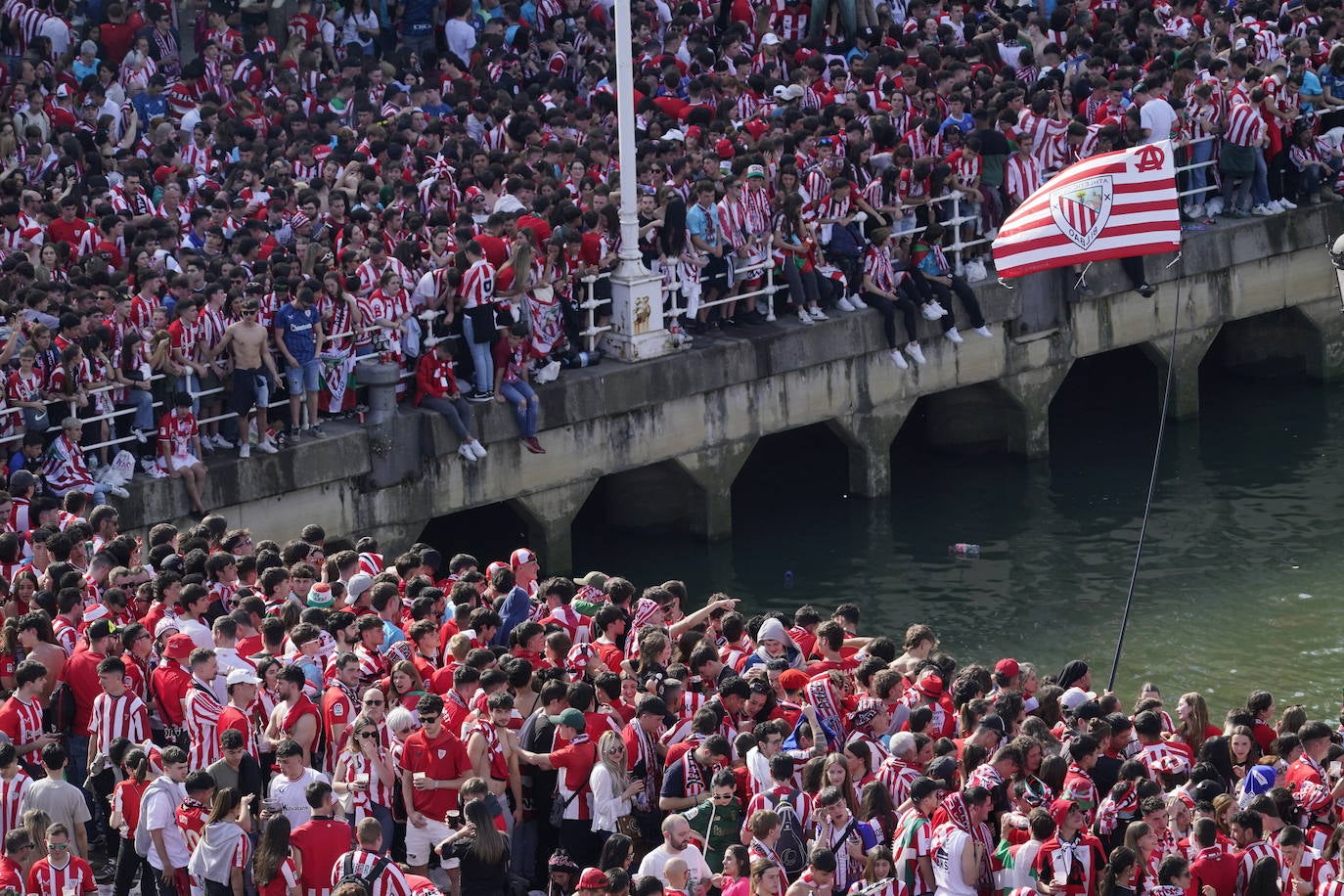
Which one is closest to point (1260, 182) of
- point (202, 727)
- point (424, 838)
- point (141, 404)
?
point (141, 404)

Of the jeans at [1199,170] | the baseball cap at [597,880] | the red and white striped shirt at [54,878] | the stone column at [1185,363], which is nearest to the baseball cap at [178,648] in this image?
the red and white striped shirt at [54,878]

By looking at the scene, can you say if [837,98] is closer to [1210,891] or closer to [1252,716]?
[1252,716]

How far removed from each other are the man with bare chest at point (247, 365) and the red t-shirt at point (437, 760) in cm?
718

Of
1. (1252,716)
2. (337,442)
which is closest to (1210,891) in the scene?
(1252,716)

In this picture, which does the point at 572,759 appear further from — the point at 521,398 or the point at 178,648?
the point at 521,398

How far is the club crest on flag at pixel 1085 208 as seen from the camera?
66.2ft

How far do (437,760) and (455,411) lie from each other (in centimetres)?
862

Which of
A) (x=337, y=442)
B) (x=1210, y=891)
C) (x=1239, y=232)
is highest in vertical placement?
(x=1239, y=232)

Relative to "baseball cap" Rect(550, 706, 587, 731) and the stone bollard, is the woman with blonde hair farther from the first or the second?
the stone bollard

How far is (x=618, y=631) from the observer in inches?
626

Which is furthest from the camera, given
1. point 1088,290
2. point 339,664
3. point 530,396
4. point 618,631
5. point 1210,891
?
point 1088,290

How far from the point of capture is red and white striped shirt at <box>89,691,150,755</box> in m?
14.3

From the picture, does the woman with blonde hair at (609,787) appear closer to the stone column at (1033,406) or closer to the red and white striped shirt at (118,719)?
the red and white striped shirt at (118,719)

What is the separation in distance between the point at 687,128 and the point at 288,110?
13.1 feet
